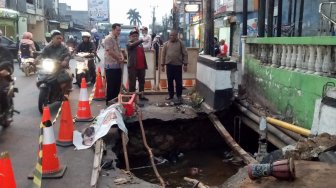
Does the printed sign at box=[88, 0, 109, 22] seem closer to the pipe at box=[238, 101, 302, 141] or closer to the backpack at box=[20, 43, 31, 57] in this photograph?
the backpack at box=[20, 43, 31, 57]

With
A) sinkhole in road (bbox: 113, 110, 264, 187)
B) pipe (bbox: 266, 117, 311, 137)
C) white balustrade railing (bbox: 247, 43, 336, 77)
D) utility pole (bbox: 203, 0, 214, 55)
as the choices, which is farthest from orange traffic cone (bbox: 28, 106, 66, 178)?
utility pole (bbox: 203, 0, 214, 55)

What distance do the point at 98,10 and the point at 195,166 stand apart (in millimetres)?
47454

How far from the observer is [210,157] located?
26.1ft

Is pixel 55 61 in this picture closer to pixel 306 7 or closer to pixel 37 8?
pixel 306 7

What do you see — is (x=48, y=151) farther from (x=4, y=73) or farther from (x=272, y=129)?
(x=272, y=129)

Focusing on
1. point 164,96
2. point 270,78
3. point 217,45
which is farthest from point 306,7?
point 270,78

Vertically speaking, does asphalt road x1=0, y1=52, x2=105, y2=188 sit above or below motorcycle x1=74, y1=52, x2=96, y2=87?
below

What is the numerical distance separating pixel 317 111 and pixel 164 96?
19.9 ft

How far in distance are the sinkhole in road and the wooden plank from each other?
1.15ft

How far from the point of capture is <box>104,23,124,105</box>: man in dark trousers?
845 cm

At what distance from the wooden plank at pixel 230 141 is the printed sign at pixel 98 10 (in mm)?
46552

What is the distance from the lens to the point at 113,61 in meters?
8.57

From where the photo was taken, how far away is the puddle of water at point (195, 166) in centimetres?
669

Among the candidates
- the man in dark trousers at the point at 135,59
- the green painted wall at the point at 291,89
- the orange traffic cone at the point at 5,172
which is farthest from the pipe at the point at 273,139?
the orange traffic cone at the point at 5,172
